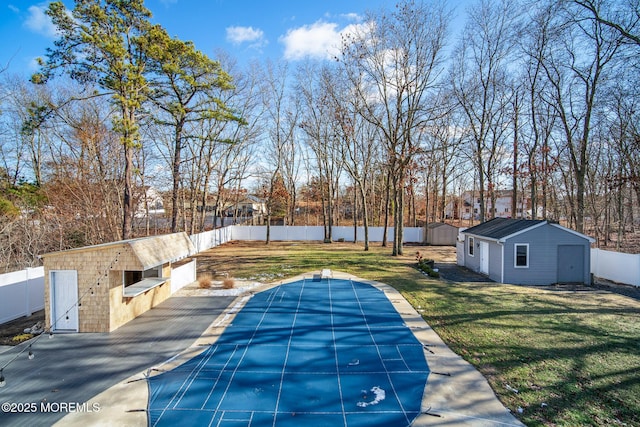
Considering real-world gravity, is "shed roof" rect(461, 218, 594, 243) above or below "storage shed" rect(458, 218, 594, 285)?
above

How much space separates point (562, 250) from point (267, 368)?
12.8 meters

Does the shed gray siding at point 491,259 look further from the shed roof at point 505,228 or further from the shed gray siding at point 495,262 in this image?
the shed roof at point 505,228

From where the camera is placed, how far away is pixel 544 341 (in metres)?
7.27

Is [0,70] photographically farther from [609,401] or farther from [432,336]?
[609,401]

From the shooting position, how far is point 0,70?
28.9 ft

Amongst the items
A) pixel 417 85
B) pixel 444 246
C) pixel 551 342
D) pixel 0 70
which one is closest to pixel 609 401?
pixel 551 342

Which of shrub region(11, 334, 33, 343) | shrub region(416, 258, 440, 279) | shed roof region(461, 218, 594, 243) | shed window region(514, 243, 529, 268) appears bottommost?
shrub region(11, 334, 33, 343)

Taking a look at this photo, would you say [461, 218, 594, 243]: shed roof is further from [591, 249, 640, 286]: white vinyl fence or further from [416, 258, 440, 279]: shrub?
[416, 258, 440, 279]: shrub

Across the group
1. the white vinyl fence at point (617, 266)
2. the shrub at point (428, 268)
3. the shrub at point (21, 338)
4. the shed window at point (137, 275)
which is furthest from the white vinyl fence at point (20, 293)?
the white vinyl fence at point (617, 266)

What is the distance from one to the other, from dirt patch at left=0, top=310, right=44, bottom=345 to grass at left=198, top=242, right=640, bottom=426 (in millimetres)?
6921

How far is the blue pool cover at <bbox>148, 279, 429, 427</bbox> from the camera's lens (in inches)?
186

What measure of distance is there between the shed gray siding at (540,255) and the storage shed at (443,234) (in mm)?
13099

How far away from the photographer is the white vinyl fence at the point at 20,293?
8.81 metres

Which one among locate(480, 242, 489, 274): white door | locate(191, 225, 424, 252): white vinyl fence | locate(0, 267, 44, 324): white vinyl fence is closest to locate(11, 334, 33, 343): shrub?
locate(0, 267, 44, 324): white vinyl fence
